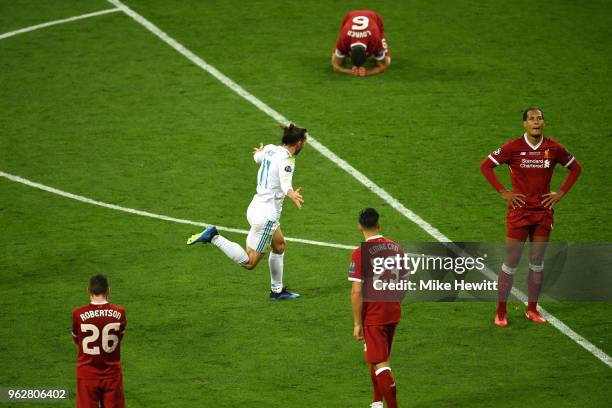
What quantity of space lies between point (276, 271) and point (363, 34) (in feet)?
24.6

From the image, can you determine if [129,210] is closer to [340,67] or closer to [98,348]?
[340,67]

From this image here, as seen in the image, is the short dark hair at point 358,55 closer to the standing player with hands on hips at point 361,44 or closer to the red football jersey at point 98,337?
the standing player with hands on hips at point 361,44

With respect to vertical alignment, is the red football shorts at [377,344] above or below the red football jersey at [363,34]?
below

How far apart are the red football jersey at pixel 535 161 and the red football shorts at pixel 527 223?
7 centimetres

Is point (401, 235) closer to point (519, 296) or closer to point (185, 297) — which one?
point (519, 296)

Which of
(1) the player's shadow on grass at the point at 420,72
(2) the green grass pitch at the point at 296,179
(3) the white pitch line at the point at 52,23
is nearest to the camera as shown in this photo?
(2) the green grass pitch at the point at 296,179

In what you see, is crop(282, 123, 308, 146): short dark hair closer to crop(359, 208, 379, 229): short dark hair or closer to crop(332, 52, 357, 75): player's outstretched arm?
crop(359, 208, 379, 229): short dark hair

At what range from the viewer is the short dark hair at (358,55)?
65.2 feet

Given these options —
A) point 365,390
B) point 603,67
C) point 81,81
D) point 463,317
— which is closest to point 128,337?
point 365,390

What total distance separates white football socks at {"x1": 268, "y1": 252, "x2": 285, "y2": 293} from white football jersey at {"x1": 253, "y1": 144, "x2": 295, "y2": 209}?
574 millimetres

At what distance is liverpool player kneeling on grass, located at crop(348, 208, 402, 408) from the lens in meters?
10.3

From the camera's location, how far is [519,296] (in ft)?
45.2

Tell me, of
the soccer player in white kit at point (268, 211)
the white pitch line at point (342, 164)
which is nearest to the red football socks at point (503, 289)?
the white pitch line at point (342, 164)

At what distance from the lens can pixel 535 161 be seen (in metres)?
12.6
